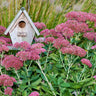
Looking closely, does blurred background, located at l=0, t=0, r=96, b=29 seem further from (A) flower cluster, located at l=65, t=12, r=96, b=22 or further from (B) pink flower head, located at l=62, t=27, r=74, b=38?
(B) pink flower head, located at l=62, t=27, r=74, b=38

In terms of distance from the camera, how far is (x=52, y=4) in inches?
153

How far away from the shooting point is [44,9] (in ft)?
12.4

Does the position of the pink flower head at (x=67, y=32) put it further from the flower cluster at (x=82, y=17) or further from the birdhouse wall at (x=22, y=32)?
the birdhouse wall at (x=22, y=32)

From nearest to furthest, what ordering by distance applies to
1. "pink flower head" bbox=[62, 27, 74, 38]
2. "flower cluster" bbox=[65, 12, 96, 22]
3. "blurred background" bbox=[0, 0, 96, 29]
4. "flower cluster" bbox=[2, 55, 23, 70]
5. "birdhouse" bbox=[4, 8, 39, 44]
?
"flower cluster" bbox=[2, 55, 23, 70]
"pink flower head" bbox=[62, 27, 74, 38]
"flower cluster" bbox=[65, 12, 96, 22]
"birdhouse" bbox=[4, 8, 39, 44]
"blurred background" bbox=[0, 0, 96, 29]

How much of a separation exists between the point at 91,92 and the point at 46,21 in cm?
192

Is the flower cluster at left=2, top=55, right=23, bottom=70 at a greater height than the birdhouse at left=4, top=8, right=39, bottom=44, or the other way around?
the birdhouse at left=4, top=8, right=39, bottom=44

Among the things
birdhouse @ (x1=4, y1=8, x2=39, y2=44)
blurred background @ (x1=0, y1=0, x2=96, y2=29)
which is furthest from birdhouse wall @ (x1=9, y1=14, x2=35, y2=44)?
blurred background @ (x1=0, y1=0, x2=96, y2=29)

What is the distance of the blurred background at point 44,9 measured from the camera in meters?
3.68

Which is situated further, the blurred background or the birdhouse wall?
the blurred background

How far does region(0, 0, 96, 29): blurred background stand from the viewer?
3684 millimetres

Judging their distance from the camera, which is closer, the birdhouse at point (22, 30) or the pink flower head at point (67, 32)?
the pink flower head at point (67, 32)

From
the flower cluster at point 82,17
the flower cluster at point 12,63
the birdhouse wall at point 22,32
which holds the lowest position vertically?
the flower cluster at point 12,63

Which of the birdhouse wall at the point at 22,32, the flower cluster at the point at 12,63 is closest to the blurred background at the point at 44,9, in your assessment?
the birdhouse wall at the point at 22,32

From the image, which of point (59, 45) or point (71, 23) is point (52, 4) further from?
point (59, 45)
